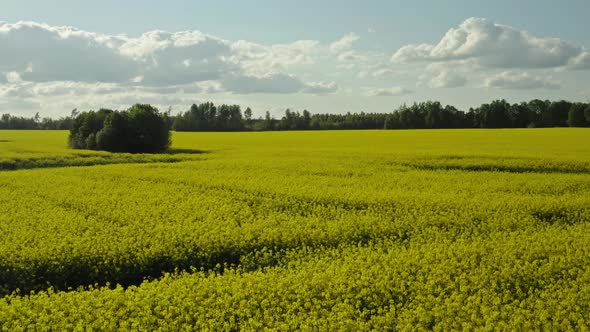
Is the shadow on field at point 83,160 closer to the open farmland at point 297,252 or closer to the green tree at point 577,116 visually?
the open farmland at point 297,252

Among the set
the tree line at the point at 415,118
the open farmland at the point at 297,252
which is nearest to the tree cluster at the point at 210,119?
the tree line at the point at 415,118

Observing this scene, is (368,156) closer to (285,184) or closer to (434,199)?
(285,184)

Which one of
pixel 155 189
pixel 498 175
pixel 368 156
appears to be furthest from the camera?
pixel 368 156

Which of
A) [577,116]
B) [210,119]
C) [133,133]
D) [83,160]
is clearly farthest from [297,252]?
[210,119]

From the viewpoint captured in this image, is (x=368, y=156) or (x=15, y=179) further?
(x=368, y=156)

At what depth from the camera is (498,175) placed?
99.2 ft

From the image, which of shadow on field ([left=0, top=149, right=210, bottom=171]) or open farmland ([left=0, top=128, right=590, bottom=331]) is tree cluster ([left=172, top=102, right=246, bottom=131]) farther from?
open farmland ([left=0, top=128, right=590, bottom=331])

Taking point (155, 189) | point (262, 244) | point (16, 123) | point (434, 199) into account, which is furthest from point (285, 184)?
point (16, 123)

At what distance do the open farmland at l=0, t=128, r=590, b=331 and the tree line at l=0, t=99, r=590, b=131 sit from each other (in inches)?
2704

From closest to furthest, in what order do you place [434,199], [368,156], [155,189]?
[434,199] → [155,189] → [368,156]

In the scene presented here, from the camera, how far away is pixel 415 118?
110 metres

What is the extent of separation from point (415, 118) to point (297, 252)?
97152mm

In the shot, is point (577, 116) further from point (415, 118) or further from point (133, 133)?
point (133, 133)

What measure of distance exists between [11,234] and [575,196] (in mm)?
20718
